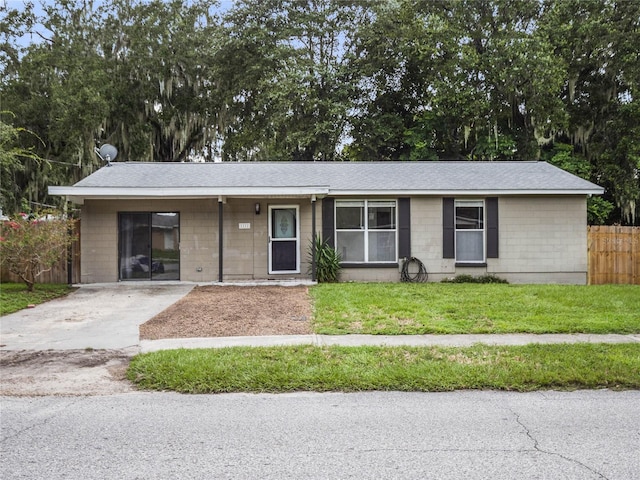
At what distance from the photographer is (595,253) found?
12867 mm

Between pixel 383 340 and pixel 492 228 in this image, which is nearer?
pixel 383 340

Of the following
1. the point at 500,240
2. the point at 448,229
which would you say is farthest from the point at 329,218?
the point at 500,240

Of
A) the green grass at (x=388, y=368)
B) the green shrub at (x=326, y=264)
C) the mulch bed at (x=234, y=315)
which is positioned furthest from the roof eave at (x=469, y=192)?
the green grass at (x=388, y=368)

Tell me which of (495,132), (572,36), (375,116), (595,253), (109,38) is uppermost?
(109,38)

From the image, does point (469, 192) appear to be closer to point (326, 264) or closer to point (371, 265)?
point (371, 265)

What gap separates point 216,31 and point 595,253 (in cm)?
1909

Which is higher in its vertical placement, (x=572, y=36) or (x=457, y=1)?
(x=457, y=1)

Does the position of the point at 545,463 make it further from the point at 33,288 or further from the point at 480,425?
the point at 33,288

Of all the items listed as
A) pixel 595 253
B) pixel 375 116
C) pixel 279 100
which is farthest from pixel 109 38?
pixel 595 253

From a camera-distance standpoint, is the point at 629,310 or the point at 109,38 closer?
the point at 629,310

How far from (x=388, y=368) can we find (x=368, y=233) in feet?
27.1

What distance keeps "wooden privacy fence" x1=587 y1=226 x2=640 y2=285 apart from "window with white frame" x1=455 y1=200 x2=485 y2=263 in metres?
2.87

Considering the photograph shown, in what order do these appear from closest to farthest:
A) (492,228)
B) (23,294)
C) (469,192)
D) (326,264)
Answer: (23,294)
(326,264)
(469,192)
(492,228)

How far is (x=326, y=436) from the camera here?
11.6 ft
